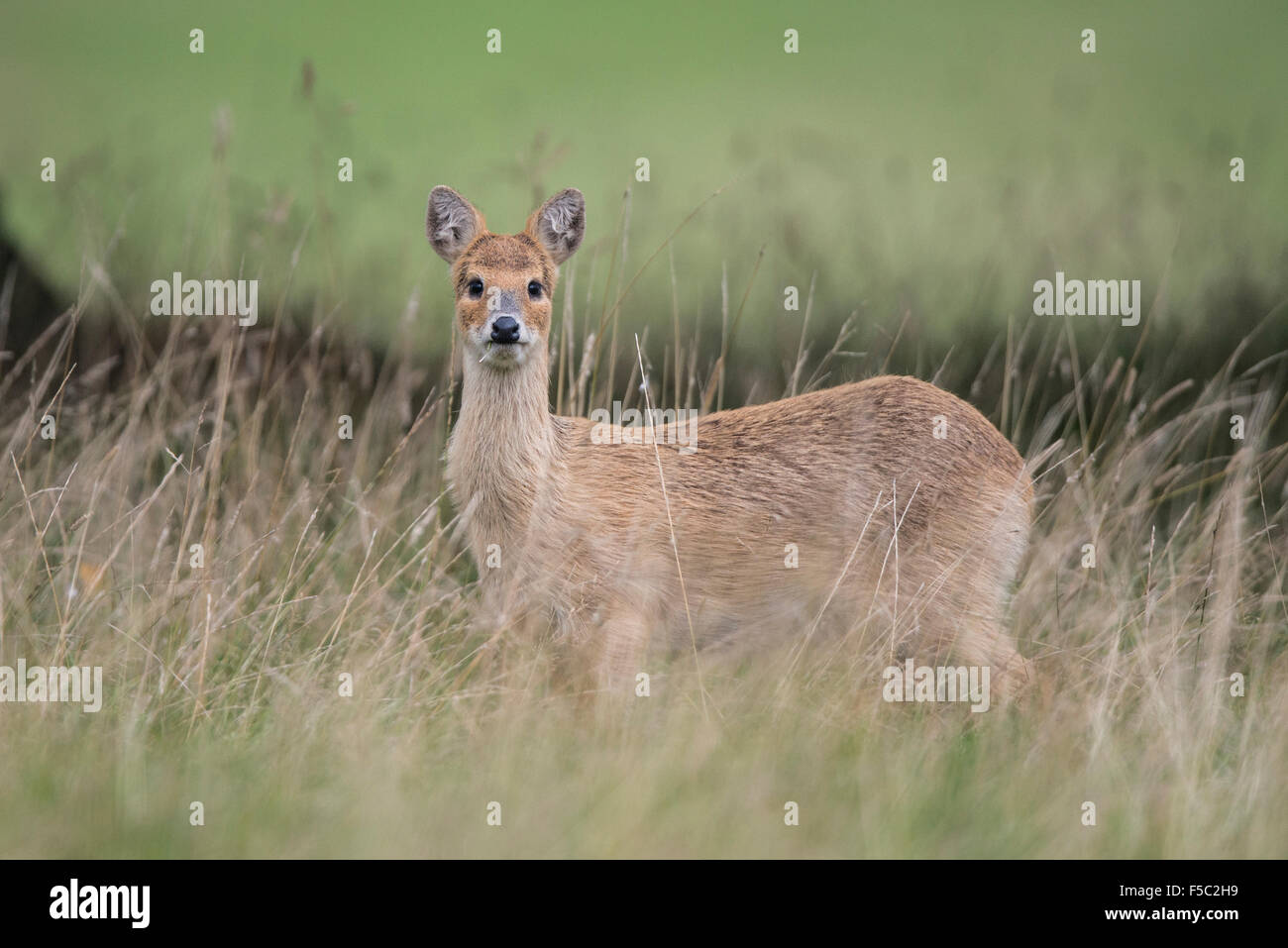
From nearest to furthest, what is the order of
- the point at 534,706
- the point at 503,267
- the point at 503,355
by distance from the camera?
the point at 534,706, the point at 503,355, the point at 503,267

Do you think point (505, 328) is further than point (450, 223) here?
No

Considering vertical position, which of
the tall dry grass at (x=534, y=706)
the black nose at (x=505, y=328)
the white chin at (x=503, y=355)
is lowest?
the tall dry grass at (x=534, y=706)

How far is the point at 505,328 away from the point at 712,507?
1.18 m

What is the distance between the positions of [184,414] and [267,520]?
109cm

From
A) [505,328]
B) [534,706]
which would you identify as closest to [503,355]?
[505,328]

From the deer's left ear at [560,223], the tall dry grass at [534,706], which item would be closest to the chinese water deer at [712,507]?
the deer's left ear at [560,223]

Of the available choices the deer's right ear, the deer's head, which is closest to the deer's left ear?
the deer's head

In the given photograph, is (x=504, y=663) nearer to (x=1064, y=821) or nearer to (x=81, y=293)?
(x=1064, y=821)

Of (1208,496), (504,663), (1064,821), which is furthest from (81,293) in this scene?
(1208,496)

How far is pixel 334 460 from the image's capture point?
7.83 metres

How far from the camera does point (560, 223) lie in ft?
20.4

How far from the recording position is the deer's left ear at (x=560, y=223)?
6.15m

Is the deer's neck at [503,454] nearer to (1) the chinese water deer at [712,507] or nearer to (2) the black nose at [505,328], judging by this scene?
(1) the chinese water deer at [712,507]

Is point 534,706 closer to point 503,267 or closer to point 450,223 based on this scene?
point 503,267
